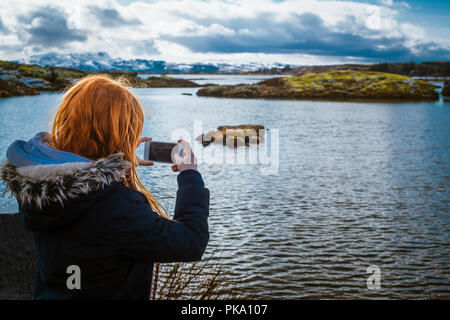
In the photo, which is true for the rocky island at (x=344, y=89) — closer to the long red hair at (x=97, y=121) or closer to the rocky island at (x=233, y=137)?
the rocky island at (x=233, y=137)

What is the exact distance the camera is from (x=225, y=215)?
14648mm

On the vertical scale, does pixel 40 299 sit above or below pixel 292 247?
above

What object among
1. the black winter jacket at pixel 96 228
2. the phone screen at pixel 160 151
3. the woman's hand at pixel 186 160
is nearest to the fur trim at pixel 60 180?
the black winter jacket at pixel 96 228

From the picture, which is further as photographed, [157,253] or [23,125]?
[23,125]

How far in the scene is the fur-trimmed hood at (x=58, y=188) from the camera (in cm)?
175

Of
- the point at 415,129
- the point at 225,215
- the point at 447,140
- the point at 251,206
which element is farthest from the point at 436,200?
the point at 415,129

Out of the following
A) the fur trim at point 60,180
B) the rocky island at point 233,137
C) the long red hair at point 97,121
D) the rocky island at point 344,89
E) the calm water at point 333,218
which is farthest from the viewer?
the rocky island at point 344,89

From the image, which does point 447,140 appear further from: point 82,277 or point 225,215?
point 82,277

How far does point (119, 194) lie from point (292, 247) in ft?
35.2

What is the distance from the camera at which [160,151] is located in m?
2.46

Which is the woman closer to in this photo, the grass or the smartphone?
the smartphone

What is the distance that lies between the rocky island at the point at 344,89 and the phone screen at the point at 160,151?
92.2m

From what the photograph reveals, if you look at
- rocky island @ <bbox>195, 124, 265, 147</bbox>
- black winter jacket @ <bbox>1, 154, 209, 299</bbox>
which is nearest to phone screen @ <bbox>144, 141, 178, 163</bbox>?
black winter jacket @ <bbox>1, 154, 209, 299</bbox>

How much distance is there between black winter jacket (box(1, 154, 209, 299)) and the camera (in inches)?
69.8
